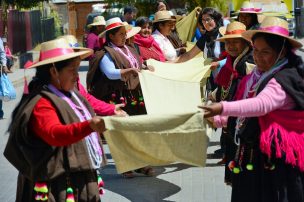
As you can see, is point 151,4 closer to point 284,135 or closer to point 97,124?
point 284,135

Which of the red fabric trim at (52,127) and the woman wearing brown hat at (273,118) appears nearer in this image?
the red fabric trim at (52,127)

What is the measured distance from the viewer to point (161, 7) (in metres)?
15.5

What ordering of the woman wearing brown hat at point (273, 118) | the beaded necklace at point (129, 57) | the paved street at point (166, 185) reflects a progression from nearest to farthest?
the woman wearing brown hat at point (273, 118)
the paved street at point (166, 185)
the beaded necklace at point (129, 57)

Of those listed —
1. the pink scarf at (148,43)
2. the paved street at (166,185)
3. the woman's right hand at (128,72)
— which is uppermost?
the pink scarf at (148,43)

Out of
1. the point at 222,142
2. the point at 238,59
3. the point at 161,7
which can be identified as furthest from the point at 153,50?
the point at 161,7

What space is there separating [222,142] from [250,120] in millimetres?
4666

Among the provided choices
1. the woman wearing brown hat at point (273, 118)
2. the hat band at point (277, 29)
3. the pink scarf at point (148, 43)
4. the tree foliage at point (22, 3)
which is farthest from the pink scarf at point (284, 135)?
the tree foliage at point (22, 3)

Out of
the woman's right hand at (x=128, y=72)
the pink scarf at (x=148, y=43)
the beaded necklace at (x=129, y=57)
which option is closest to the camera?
the woman's right hand at (x=128, y=72)

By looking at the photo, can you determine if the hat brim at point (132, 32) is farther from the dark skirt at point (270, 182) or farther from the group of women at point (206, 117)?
the dark skirt at point (270, 182)

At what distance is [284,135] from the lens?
4.66 meters

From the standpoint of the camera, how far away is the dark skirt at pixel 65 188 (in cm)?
461

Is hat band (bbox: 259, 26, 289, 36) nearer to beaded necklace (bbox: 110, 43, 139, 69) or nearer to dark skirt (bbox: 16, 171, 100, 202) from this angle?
dark skirt (bbox: 16, 171, 100, 202)

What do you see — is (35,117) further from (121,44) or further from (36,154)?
(121,44)

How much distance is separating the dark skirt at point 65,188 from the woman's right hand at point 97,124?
1.61 ft
